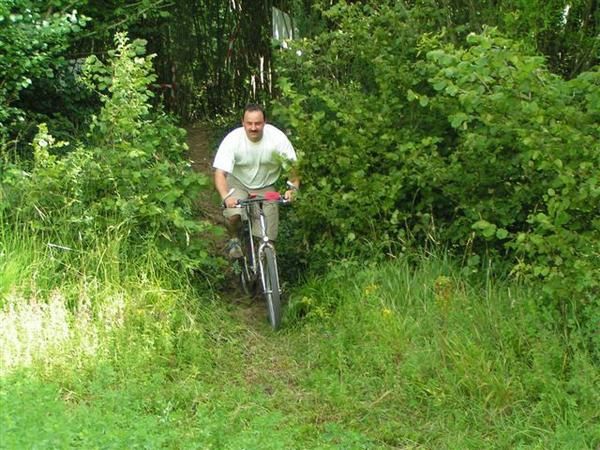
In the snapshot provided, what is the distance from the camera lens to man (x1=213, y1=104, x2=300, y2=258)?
8.12 metres

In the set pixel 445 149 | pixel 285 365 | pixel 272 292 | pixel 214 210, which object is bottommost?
pixel 285 365

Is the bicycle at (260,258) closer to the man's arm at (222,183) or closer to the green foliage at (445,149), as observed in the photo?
Answer: the man's arm at (222,183)

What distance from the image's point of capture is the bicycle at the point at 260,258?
775cm

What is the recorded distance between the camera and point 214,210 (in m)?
10.4

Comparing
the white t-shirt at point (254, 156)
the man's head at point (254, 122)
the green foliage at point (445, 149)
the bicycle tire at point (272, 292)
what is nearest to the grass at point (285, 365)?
the bicycle tire at point (272, 292)

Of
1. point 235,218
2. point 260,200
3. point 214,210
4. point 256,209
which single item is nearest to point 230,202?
point 260,200

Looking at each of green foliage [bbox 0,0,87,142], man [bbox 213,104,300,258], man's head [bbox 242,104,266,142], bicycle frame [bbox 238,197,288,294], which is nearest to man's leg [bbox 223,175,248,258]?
man [bbox 213,104,300,258]

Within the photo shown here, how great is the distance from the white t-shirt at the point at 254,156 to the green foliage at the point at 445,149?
244 mm

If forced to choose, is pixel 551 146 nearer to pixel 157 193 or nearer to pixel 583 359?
pixel 583 359

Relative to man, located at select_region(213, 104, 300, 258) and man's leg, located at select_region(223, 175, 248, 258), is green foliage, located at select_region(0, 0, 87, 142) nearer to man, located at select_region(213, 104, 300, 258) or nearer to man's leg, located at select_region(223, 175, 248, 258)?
man, located at select_region(213, 104, 300, 258)

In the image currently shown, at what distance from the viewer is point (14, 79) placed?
8555 mm

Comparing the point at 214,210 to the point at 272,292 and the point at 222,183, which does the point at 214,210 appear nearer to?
the point at 222,183

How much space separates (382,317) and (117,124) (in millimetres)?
2808

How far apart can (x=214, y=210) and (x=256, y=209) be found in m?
2.31
